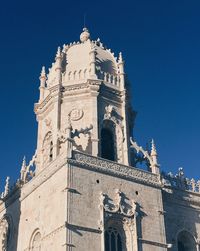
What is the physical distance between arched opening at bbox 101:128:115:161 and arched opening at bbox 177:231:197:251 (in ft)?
23.3

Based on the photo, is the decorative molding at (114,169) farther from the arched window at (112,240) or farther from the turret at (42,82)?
the turret at (42,82)

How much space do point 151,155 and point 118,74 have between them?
23.2ft

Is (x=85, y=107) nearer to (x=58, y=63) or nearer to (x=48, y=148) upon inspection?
(x=48, y=148)

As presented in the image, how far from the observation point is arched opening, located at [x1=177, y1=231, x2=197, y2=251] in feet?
110

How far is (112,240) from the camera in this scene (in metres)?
29.0

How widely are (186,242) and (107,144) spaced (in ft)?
28.4

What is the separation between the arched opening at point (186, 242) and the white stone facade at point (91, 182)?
0.07 m

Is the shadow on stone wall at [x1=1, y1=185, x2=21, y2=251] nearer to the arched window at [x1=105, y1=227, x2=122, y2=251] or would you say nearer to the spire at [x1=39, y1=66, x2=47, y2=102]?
the arched window at [x1=105, y1=227, x2=122, y2=251]

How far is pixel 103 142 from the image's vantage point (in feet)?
111

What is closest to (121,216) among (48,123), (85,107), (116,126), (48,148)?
(116,126)

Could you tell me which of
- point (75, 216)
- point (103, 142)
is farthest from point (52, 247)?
point (103, 142)

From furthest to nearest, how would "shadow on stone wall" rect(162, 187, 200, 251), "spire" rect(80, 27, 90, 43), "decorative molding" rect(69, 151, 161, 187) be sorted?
1. "spire" rect(80, 27, 90, 43)
2. "shadow on stone wall" rect(162, 187, 200, 251)
3. "decorative molding" rect(69, 151, 161, 187)

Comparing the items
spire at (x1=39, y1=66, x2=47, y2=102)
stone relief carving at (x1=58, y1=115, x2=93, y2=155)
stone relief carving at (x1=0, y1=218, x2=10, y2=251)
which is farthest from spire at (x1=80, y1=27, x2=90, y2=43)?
stone relief carving at (x1=0, y1=218, x2=10, y2=251)

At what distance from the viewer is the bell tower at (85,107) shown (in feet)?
109
